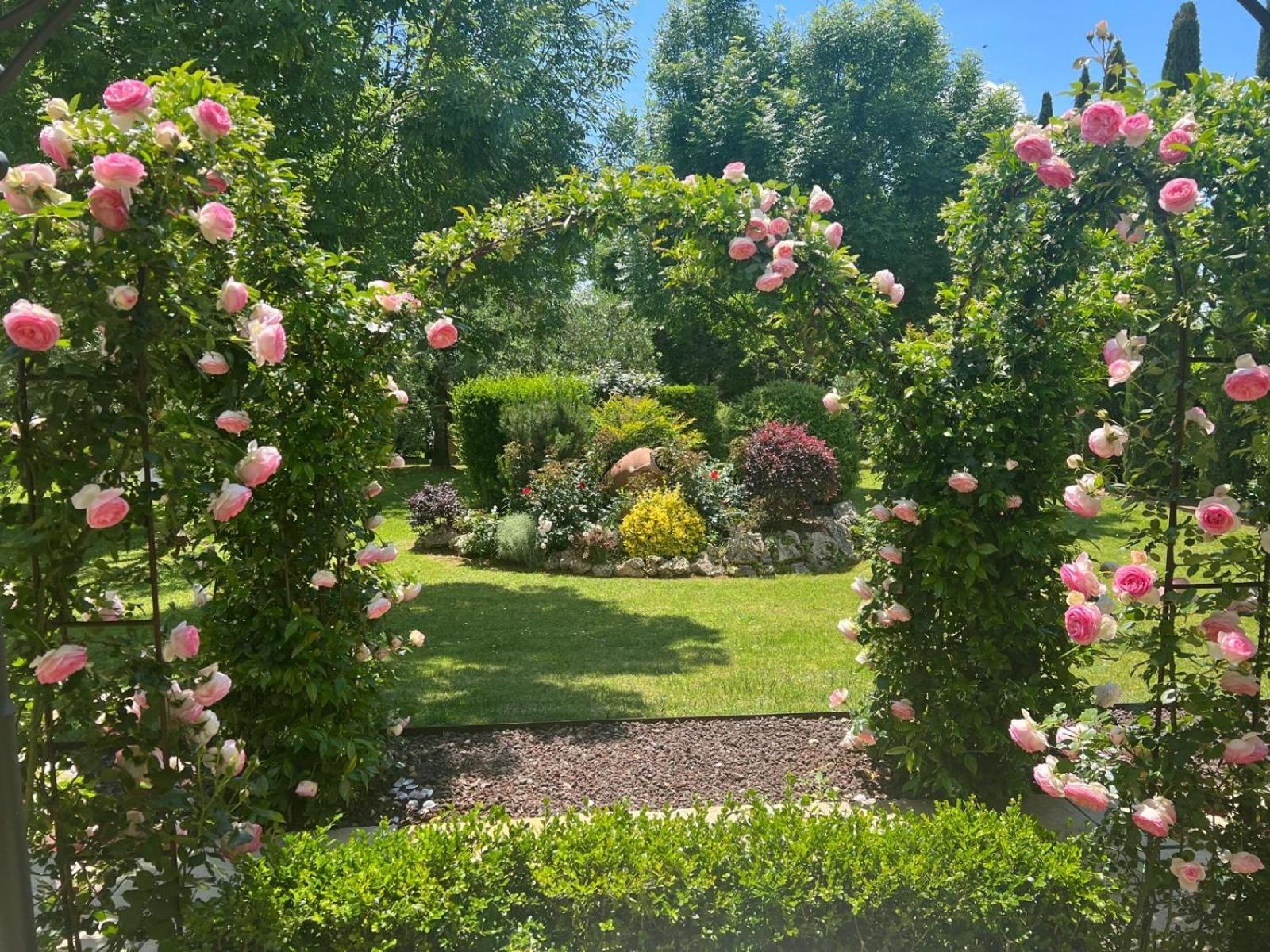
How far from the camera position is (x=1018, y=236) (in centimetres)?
358

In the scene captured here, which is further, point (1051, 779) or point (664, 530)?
point (664, 530)

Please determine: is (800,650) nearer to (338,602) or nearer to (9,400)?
(338,602)

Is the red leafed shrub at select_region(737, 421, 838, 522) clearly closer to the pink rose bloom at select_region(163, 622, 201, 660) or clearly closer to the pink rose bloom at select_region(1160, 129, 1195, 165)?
the pink rose bloom at select_region(1160, 129, 1195, 165)

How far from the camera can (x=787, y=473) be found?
33.8 ft

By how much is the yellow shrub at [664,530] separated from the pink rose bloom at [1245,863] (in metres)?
7.52

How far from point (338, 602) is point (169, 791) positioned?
1518 millimetres

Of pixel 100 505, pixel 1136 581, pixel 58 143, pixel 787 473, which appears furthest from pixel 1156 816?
pixel 787 473

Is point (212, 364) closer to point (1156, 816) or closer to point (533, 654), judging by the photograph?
point (1156, 816)

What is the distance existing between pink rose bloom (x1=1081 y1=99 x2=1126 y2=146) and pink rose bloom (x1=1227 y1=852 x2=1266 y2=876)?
2.13 meters

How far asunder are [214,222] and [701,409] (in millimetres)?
10989

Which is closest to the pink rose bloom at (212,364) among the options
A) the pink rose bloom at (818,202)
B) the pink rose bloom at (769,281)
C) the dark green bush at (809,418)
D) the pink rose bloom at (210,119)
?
the pink rose bloom at (210,119)

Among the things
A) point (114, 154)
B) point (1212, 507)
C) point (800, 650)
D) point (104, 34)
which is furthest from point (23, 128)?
point (1212, 507)

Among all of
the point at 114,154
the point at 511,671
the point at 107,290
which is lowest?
the point at 511,671

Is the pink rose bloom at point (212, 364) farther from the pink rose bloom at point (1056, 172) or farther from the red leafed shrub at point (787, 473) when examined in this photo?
the red leafed shrub at point (787, 473)
